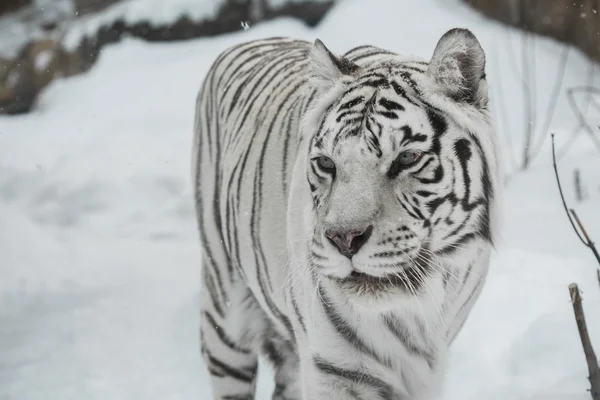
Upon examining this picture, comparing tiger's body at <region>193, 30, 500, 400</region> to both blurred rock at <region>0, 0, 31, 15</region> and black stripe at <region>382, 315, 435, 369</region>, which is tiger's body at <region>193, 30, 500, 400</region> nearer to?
black stripe at <region>382, 315, 435, 369</region>

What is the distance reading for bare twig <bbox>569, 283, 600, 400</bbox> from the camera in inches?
72.8

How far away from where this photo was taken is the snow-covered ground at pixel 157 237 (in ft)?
10.2

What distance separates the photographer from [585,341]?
1891 millimetres

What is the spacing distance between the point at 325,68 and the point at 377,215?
0.42 m

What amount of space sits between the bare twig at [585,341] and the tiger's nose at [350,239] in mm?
538

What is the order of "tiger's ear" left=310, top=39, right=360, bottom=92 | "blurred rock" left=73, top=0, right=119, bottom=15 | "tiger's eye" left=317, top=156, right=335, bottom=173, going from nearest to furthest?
"tiger's eye" left=317, top=156, right=335, bottom=173 → "tiger's ear" left=310, top=39, right=360, bottom=92 → "blurred rock" left=73, top=0, right=119, bottom=15

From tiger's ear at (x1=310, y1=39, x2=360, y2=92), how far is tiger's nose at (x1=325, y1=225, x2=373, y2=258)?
0.42m

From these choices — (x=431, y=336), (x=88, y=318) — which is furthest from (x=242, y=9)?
(x=431, y=336)

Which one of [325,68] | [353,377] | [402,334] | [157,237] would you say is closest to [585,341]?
[402,334]

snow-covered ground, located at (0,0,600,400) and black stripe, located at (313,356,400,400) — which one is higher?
black stripe, located at (313,356,400,400)

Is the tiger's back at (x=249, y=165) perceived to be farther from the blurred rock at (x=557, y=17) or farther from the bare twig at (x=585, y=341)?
the blurred rock at (x=557, y=17)

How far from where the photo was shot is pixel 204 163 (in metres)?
2.70

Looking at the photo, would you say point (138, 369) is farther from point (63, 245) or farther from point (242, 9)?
point (242, 9)

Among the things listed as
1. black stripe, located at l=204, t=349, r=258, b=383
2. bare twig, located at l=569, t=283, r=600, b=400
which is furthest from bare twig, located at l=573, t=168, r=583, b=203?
bare twig, located at l=569, t=283, r=600, b=400
